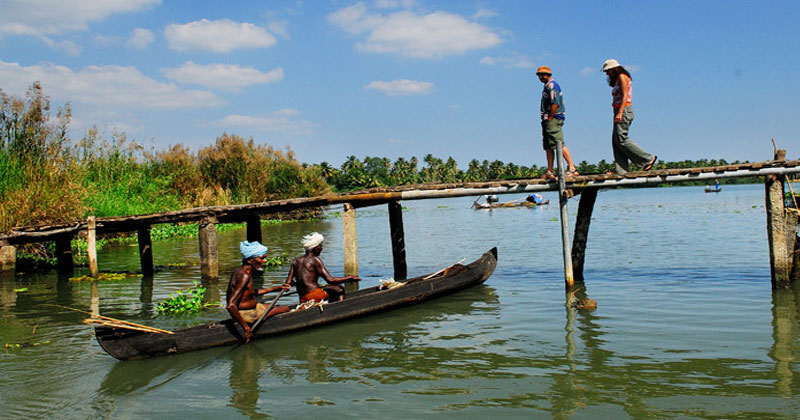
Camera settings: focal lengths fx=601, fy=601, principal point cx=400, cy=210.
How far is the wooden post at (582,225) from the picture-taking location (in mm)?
12383

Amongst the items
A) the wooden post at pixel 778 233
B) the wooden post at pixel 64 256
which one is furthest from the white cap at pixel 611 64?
the wooden post at pixel 64 256

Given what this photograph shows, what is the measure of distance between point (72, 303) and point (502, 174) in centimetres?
10433

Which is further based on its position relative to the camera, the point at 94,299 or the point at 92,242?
the point at 92,242

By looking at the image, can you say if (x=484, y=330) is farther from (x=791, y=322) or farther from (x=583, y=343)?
(x=791, y=322)

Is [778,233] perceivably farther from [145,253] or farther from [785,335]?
[145,253]

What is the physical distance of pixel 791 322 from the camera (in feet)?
28.5

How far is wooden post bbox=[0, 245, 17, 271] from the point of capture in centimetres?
1462

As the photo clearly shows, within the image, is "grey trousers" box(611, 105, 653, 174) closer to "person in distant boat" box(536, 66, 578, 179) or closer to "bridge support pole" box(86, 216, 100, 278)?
"person in distant boat" box(536, 66, 578, 179)

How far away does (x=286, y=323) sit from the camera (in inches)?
332

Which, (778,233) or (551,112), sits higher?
(551,112)

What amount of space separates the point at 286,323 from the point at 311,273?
82 centimetres

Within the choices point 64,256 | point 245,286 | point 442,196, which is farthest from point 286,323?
point 64,256

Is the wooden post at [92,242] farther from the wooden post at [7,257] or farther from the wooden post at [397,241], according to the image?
the wooden post at [397,241]

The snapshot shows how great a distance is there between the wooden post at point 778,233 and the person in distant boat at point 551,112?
135 inches
